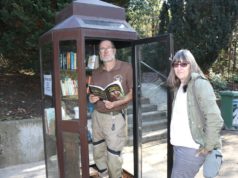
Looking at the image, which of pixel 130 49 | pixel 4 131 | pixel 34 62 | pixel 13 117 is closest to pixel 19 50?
pixel 34 62

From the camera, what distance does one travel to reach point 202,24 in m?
8.09

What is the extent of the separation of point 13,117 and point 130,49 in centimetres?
261

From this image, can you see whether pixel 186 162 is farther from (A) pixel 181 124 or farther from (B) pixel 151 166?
(B) pixel 151 166

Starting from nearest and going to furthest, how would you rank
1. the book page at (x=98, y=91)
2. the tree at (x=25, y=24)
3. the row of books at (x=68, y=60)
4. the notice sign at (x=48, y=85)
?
the row of books at (x=68, y=60) → the book page at (x=98, y=91) → the notice sign at (x=48, y=85) → the tree at (x=25, y=24)

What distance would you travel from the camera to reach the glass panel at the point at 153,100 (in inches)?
132

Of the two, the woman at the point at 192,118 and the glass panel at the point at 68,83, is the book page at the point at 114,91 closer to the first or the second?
the glass panel at the point at 68,83

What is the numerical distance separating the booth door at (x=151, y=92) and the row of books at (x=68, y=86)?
31.2 inches

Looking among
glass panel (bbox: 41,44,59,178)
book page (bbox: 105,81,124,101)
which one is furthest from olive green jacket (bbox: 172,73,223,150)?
glass panel (bbox: 41,44,59,178)

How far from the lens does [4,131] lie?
185 inches

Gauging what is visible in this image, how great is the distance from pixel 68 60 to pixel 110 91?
0.56m

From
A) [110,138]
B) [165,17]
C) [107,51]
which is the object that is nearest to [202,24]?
[165,17]

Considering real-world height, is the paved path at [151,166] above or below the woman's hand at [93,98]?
below

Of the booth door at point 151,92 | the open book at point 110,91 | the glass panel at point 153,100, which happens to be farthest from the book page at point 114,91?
the glass panel at point 153,100

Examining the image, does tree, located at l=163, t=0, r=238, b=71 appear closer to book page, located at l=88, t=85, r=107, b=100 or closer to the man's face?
the man's face
